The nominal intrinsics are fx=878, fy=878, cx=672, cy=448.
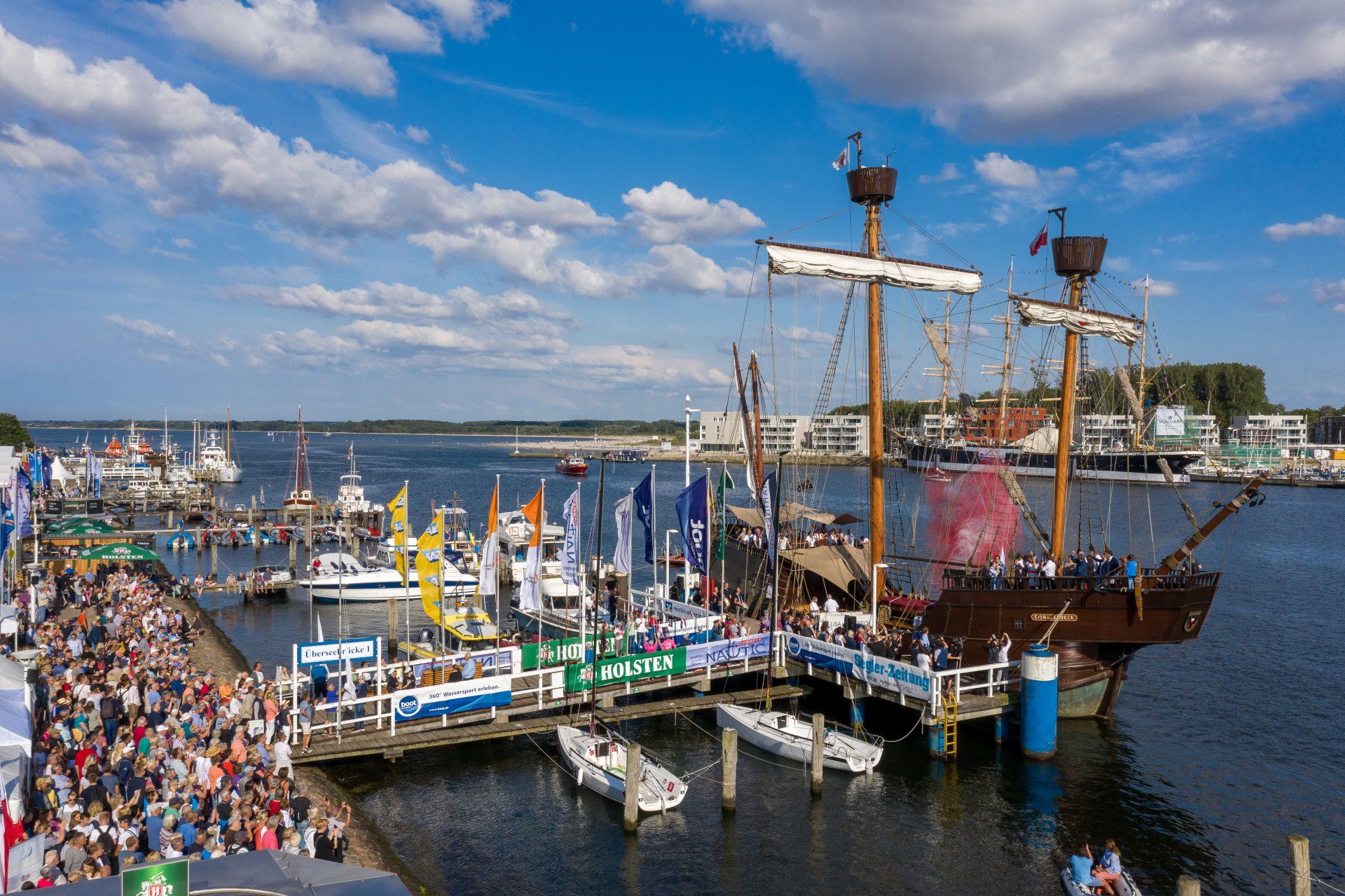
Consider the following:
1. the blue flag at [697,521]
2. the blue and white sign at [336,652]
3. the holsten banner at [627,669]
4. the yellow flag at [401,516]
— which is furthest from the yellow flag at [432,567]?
the blue flag at [697,521]

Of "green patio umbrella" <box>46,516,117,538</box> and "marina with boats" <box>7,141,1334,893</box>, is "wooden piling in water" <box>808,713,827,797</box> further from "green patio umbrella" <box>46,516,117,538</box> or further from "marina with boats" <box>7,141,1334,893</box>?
"green patio umbrella" <box>46,516,117,538</box>

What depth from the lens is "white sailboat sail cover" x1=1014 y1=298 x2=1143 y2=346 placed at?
3219cm

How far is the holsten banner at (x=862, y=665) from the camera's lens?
2527 centimetres

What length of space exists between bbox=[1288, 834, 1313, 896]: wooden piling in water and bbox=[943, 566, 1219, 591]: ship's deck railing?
11.9 metres

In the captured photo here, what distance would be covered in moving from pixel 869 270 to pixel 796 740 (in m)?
18.1

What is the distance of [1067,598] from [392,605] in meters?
28.0

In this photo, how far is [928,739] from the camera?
84.6 ft

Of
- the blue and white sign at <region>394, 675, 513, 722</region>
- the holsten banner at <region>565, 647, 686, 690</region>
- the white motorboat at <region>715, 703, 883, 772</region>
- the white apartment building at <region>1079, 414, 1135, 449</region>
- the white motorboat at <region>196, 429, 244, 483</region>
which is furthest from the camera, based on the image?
the white apartment building at <region>1079, 414, 1135, 449</region>

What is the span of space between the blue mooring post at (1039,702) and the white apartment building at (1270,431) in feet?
605

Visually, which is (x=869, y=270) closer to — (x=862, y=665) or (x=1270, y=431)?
(x=862, y=665)

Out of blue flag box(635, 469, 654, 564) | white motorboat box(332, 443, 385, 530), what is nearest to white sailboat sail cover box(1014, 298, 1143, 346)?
blue flag box(635, 469, 654, 564)

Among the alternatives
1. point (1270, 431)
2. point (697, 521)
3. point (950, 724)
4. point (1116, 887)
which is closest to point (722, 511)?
point (697, 521)

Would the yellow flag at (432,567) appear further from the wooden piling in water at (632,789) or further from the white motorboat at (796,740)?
the wooden piling in water at (632,789)

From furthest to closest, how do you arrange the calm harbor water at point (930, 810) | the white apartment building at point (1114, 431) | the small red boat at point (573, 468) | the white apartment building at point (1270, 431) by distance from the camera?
1. the white apartment building at point (1270, 431)
2. the small red boat at point (573, 468)
3. the white apartment building at point (1114, 431)
4. the calm harbor water at point (930, 810)
